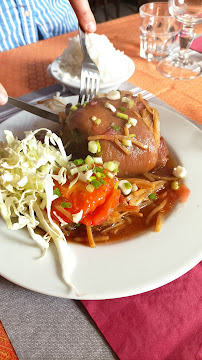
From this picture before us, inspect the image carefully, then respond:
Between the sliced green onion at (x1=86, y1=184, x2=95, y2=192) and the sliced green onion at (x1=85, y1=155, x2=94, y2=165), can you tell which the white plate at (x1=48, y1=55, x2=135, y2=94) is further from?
the sliced green onion at (x1=86, y1=184, x2=95, y2=192)

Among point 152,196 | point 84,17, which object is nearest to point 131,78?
point 84,17

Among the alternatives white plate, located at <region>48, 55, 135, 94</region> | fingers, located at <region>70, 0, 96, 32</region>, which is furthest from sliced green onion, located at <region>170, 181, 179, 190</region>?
fingers, located at <region>70, 0, 96, 32</region>

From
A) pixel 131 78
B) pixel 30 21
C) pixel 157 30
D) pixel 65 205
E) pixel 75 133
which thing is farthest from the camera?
pixel 30 21

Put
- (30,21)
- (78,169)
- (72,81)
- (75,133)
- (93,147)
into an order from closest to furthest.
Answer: (78,169), (93,147), (75,133), (72,81), (30,21)

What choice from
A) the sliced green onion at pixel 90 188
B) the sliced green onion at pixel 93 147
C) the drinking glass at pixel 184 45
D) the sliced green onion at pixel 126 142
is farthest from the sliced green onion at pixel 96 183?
the drinking glass at pixel 184 45

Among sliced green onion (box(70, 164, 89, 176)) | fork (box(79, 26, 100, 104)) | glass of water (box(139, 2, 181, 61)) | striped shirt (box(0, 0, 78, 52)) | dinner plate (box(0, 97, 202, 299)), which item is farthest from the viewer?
striped shirt (box(0, 0, 78, 52))

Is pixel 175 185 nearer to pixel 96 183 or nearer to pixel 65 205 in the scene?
pixel 96 183
